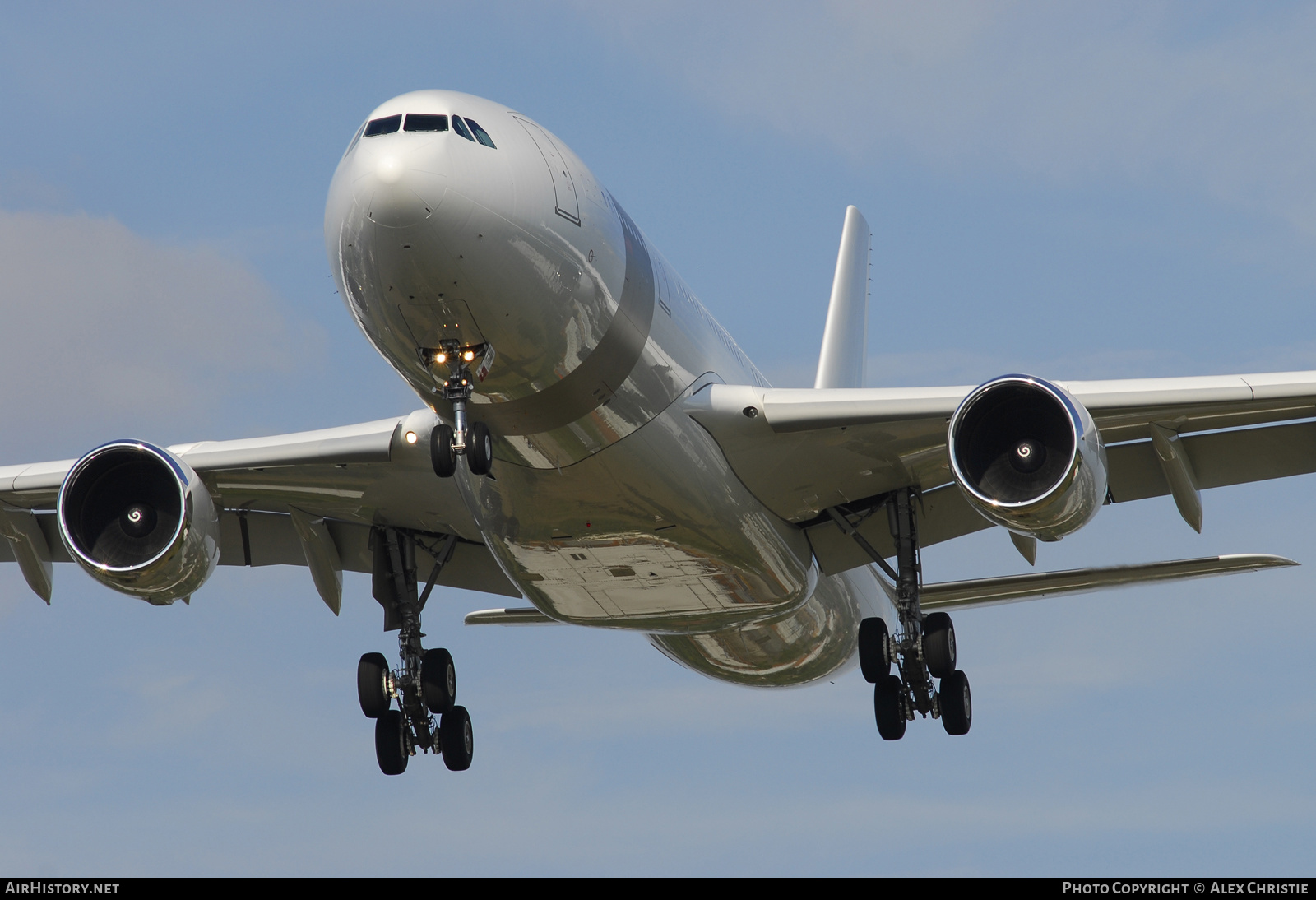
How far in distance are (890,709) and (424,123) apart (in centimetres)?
958

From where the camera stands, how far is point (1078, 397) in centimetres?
1709

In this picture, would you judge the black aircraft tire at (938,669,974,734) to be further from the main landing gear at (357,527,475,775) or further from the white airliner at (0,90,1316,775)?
the main landing gear at (357,527,475,775)

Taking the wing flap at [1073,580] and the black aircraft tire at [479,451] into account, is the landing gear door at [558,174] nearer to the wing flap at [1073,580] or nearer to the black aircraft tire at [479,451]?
the black aircraft tire at [479,451]

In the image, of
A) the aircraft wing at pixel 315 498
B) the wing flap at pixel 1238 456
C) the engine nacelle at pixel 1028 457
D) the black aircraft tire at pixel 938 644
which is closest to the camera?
the engine nacelle at pixel 1028 457

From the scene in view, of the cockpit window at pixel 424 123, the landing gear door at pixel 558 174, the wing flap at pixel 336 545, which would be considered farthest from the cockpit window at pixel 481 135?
the wing flap at pixel 336 545

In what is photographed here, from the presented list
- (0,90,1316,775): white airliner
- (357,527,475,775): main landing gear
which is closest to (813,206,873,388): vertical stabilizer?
(0,90,1316,775): white airliner

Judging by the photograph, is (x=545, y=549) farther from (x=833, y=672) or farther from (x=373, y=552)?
(x=833, y=672)

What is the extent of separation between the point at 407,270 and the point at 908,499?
8076mm

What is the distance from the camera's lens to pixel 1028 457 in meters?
16.5

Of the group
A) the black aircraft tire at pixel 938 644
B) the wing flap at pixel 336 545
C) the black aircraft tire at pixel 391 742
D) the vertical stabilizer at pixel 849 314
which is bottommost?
the black aircraft tire at pixel 391 742

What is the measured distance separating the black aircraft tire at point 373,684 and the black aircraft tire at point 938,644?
21.6 ft

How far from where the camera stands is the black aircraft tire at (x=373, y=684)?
2022 cm

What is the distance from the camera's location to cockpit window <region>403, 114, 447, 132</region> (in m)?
14.0
